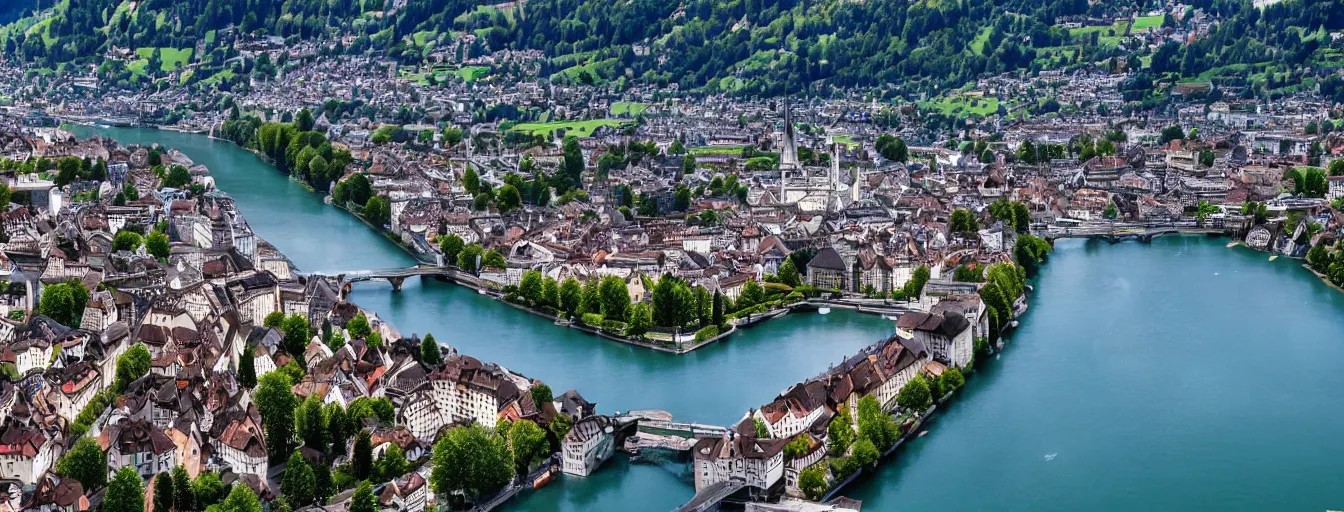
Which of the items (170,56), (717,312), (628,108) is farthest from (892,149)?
(170,56)

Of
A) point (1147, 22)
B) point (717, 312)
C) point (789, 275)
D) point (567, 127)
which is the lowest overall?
point (567, 127)

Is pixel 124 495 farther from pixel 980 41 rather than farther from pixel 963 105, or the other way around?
pixel 980 41

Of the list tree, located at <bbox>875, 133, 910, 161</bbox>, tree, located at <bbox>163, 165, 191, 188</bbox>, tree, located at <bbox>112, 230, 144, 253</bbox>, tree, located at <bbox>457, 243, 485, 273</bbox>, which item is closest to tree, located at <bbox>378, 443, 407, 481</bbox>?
tree, located at <bbox>112, 230, 144, 253</bbox>

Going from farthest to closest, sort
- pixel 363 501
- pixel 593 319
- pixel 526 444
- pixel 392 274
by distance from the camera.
Answer: pixel 392 274, pixel 593 319, pixel 526 444, pixel 363 501

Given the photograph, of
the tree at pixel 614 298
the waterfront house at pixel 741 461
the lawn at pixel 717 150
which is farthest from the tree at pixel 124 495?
the lawn at pixel 717 150

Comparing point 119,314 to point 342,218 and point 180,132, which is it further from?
point 180,132

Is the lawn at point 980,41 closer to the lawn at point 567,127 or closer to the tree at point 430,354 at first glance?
the lawn at point 567,127

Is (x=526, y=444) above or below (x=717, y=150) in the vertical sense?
above

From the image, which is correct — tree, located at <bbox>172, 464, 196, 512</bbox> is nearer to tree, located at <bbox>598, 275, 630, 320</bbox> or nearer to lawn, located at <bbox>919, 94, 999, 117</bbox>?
tree, located at <bbox>598, 275, 630, 320</bbox>
